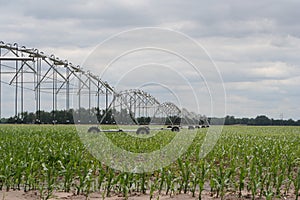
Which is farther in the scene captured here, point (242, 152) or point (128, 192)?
point (242, 152)

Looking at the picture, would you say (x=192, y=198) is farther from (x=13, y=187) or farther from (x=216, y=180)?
(x=13, y=187)

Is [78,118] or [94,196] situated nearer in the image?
[94,196]

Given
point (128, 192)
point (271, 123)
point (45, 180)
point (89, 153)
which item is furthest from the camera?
point (271, 123)

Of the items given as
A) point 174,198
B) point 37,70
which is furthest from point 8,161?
point 37,70

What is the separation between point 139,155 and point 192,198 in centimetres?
802

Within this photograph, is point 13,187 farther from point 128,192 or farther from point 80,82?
point 80,82

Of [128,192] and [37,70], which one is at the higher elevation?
[37,70]

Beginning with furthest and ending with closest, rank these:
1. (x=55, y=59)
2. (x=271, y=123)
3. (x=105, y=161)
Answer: (x=271, y=123) → (x=55, y=59) → (x=105, y=161)

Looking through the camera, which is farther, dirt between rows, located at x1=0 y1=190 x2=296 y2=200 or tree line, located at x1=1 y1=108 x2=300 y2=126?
tree line, located at x1=1 y1=108 x2=300 y2=126

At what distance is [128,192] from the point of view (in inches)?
377

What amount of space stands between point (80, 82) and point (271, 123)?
79.6 metres

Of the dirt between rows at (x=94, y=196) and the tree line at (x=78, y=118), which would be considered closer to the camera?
the dirt between rows at (x=94, y=196)

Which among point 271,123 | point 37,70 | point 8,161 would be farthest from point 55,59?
point 271,123

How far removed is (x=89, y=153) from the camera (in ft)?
54.0
